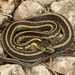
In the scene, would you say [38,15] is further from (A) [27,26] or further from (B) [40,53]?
(B) [40,53]

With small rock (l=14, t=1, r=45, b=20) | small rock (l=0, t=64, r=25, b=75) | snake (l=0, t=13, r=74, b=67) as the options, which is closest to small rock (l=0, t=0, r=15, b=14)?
small rock (l=14, t=1, r=45, b=20)

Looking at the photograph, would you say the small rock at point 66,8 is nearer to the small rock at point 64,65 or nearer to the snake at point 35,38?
the snake at point 35,38

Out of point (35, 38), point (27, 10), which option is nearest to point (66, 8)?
point (27, 10)

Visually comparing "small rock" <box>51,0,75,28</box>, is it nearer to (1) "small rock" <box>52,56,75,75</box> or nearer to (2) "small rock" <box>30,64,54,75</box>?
(1) "small rock" <box>52,56,75,75</box>

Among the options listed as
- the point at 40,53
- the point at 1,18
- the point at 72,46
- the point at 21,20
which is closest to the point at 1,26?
the point at 1,18

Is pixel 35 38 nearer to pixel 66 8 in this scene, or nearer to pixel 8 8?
pixel 8 8

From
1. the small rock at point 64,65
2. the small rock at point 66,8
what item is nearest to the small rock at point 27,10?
the small rock at point 66,8
